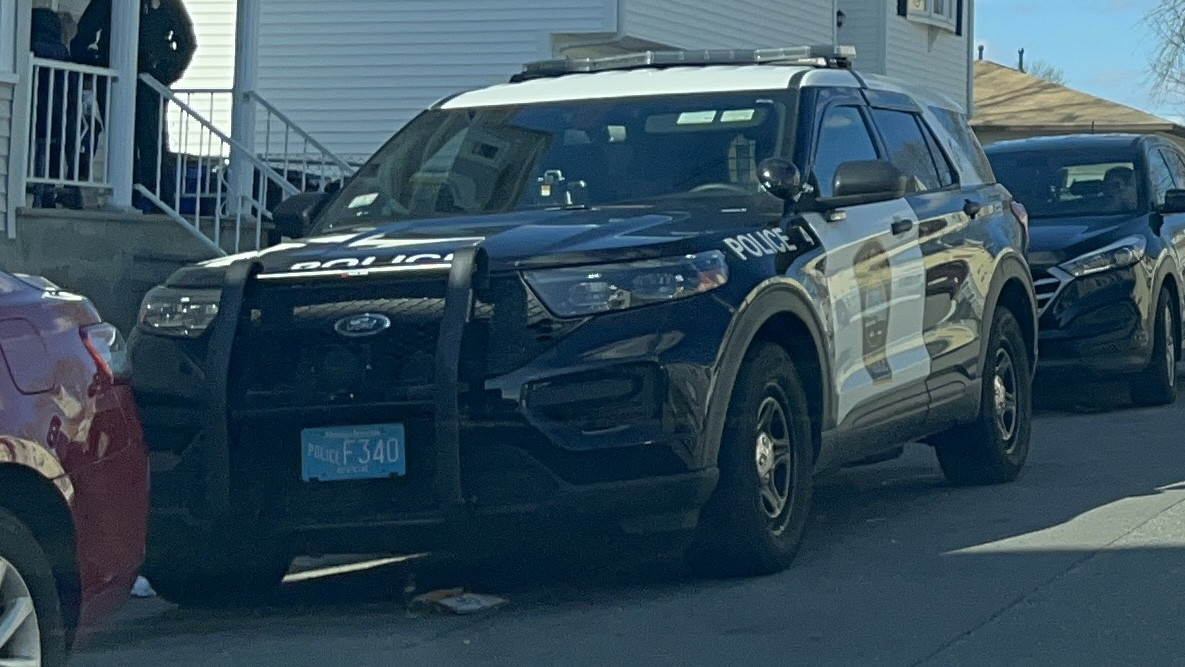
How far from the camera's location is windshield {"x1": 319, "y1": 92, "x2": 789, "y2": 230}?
7.31 metres

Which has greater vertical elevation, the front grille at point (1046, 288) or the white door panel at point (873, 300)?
the white door panel at point (873, 300)

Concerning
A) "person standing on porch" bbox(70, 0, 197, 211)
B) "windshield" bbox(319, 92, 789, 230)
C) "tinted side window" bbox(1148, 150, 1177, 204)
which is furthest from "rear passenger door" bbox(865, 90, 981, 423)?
"person standing on porch" bbox(70, 0, 197, 211)

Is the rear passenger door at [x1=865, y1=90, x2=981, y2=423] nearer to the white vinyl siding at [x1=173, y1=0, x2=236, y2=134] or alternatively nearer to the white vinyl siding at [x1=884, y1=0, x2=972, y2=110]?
the white vinyl siding at [x1=173, y1=0, x2=236, y2=134]

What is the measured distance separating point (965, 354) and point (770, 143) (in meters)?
1.74

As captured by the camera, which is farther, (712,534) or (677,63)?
(677,63)

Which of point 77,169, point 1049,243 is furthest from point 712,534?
point 77,169

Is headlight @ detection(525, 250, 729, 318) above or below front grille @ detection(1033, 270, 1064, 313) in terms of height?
above

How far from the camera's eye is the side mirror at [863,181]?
23.5 feet

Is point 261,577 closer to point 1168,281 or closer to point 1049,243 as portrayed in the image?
point 1049,243

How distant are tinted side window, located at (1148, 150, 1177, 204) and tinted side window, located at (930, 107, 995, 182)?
3.93 meters

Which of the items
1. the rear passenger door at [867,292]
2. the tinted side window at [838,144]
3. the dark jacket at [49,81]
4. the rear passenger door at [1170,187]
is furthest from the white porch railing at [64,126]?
the rear passenger door at [1170,187]

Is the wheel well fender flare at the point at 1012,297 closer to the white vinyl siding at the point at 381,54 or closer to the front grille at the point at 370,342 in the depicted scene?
the front grille at the point at 370,342

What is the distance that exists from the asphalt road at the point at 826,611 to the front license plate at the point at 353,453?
1.67ft

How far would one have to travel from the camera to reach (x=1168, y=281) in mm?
13016
